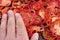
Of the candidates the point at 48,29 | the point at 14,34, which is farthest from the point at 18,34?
the point at 48,29

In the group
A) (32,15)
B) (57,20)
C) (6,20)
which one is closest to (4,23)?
(6,20)

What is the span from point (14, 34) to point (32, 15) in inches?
5.0

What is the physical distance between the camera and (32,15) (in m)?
1.12

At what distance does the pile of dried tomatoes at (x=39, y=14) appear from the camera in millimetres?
1086

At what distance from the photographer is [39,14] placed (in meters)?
1.13

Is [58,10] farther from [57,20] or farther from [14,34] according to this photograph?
[14,34]

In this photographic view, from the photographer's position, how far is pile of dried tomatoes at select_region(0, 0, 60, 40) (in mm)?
1086

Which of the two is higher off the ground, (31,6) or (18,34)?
(31,6)

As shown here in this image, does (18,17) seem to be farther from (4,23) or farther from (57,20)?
(57,20)

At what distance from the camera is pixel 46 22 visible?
1.10 m

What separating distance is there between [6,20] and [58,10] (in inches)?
10.4

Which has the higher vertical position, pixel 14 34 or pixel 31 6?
pixel 31 6

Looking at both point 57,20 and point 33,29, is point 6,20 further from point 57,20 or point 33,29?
point 57,20

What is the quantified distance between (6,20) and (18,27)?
7 cm
